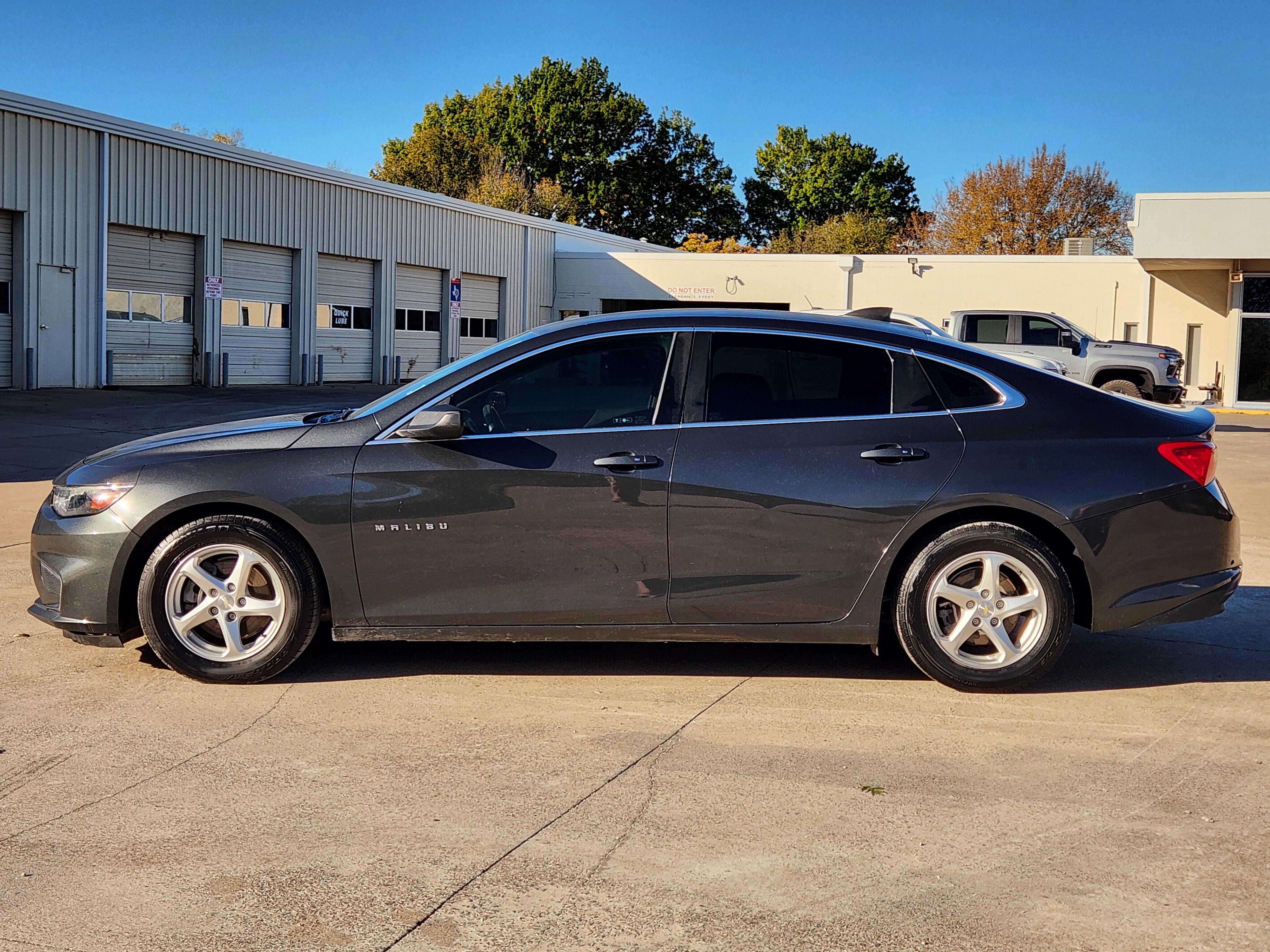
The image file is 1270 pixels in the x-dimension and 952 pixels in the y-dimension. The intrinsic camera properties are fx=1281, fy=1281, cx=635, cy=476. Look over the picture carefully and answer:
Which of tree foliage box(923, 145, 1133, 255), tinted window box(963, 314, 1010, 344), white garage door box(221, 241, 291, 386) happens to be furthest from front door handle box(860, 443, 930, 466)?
tree foliage box(923, 145, 1133, 255)

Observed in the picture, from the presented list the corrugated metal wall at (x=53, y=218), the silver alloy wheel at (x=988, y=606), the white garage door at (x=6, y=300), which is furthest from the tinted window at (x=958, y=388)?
the white garage door at (x=6, y=300)

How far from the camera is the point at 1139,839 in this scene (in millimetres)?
3803

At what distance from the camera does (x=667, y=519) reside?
522 cm

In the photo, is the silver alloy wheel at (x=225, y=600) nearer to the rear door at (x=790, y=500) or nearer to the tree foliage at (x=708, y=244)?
the rear door at (x=790, y=500)

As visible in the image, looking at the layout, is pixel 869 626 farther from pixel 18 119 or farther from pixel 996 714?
pixel 18 119

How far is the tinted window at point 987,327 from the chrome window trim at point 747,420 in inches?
682

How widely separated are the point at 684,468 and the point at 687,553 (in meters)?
0.35

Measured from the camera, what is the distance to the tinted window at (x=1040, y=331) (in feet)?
72.7

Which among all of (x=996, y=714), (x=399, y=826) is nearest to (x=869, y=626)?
(x=996, y=714)

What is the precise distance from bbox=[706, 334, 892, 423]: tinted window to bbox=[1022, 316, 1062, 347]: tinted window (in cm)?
1772

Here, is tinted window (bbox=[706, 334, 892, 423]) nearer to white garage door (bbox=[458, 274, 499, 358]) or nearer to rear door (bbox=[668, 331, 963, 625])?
rear door (bbox=[668, 331, 963, 625])

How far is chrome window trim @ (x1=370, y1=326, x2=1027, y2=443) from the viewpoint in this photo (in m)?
5.32

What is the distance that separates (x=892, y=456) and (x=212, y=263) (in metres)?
26.3

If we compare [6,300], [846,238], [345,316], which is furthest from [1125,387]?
[846,238]
